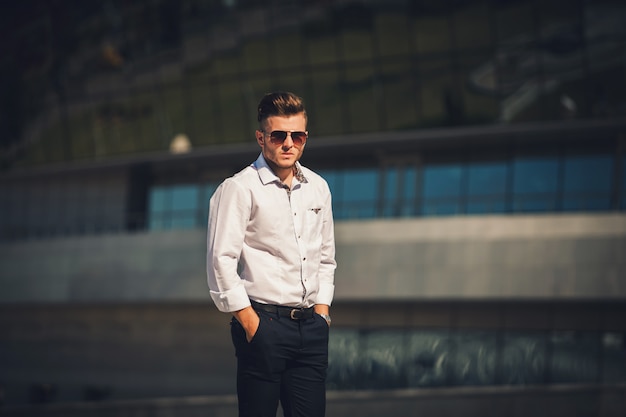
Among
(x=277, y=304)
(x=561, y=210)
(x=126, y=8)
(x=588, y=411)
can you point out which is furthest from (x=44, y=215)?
(x=277, y=304)

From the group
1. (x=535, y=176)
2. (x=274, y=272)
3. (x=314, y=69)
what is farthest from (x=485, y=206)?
(x=274, y=272)

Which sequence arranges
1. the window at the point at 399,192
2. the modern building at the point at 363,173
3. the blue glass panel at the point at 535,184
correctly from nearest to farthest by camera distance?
the modern building at the point at 363,173 → the blue glass panel at the point at 535,184 → the window at the point at 399,192

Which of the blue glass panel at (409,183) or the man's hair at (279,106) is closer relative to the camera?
the man's hair at (279,106)

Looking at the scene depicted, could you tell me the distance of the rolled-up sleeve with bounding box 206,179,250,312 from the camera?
4.69 m

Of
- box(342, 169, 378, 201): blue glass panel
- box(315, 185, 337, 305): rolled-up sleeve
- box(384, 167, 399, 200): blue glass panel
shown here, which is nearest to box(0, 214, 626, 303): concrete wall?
box(384, 167, 399, 200): blue glass panel

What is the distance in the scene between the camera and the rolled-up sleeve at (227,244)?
15.4 ft

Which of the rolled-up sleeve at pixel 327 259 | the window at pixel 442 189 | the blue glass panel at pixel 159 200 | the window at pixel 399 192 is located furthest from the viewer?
the blue glass panel at pixel 159 200

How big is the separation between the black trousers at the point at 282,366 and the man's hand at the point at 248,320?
4 cm

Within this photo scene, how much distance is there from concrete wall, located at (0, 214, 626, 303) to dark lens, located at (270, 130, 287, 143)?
21956 mm

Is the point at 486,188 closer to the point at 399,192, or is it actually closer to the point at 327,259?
the point at 399,192

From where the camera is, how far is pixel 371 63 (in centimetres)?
3048

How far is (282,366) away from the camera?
481 centimetres

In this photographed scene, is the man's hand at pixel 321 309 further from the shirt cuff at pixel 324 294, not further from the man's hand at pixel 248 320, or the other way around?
the man's hand at pixel 248 320

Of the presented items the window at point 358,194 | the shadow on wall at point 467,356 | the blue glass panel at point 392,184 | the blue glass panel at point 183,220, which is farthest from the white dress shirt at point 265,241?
the blue glass panel at point 183,220
